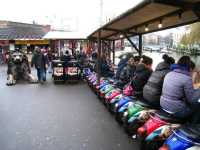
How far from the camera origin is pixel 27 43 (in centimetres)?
3572

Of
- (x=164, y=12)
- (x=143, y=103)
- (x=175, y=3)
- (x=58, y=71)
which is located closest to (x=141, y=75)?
(x=143, y=103)

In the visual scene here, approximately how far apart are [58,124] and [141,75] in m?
2.45

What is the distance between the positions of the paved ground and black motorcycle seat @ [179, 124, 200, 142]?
2.00 metres

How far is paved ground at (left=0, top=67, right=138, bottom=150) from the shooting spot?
6.27 m

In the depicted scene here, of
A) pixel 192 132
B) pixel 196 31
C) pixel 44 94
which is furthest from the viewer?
pixel 196 31

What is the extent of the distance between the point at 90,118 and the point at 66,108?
5.31ft

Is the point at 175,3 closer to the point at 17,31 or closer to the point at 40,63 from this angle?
the point at 40,63

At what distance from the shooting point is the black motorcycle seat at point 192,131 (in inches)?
155

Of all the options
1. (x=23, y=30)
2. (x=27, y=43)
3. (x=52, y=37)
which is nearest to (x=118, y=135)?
(x=52, y=37)

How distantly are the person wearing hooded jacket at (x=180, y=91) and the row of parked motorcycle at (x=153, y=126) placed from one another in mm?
149

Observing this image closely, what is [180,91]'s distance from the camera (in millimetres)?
4898

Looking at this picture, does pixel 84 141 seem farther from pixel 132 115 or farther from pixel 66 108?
pixel 66 108

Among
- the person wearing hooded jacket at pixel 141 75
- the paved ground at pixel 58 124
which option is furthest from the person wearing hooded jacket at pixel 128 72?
the person wearing hooded jacket at pixel 141 75

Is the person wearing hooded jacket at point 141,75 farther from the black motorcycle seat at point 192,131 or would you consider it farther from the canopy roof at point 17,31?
the canopy roof at point 17,31
